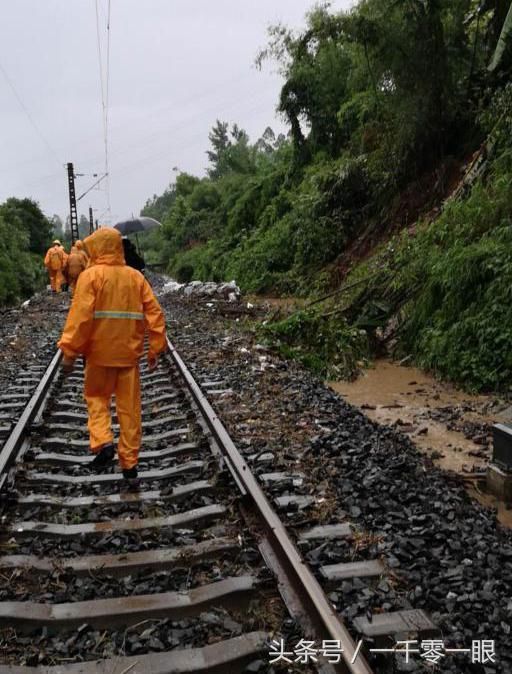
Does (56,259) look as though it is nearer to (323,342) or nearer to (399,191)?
(399,191)

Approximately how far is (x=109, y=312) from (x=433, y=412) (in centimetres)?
409

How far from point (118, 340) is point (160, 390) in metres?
2.92

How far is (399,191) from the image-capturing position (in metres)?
15.4

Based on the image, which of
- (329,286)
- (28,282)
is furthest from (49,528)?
(28,282)

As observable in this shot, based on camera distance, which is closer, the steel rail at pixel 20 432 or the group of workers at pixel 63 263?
the steel rail at pixel 20 432

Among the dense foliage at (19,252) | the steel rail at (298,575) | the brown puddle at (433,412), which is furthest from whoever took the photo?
the dense foliage at (19,252)

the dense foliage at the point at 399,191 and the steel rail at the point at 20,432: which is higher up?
the dense foliage at the point at 399,191

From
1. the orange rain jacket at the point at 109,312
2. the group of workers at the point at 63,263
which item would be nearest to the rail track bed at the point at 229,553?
the orange rain jacket at the point at 109,312

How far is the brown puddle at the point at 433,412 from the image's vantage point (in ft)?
18.5

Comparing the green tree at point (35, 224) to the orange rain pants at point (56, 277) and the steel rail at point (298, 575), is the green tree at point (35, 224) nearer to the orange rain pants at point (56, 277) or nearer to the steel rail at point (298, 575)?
the orange rain pants at point (56, 277)

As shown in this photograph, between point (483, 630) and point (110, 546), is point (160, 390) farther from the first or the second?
point (483, 630)

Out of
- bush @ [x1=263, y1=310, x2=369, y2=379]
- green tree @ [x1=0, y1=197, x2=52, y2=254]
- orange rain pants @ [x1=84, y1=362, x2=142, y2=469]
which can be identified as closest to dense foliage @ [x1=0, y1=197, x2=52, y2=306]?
green tree @ [x1=0, y1=197, x2=52, y2=254]

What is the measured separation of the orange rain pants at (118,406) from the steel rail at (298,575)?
746 mm

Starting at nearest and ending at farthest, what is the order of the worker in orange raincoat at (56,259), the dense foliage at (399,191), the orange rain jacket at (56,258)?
1. the dense foliage at (399,191)
2. the worker in orange raincoat at (56,259)
3. the orange rain jacket at (56,258)
